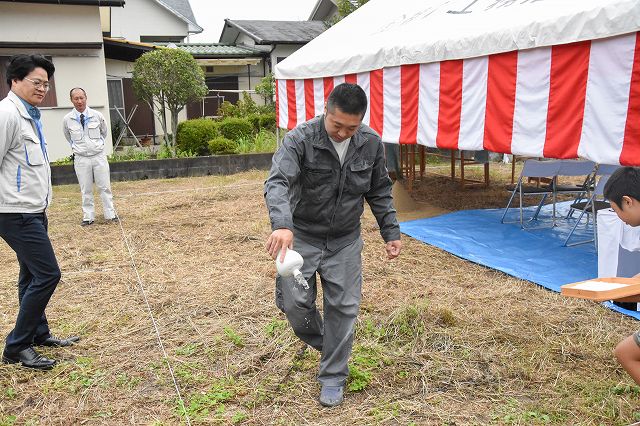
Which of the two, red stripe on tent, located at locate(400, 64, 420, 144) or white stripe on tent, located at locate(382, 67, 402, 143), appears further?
white stripe on tent, located at locate(382, 67, 402, 143)

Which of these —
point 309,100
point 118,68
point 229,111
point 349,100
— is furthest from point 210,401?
point 118,68

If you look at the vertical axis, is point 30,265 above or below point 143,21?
below

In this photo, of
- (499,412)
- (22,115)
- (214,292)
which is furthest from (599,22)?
(22,115)

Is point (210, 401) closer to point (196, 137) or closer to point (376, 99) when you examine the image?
point (376, 99)

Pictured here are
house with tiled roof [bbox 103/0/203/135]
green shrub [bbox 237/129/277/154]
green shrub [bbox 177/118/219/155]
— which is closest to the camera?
green shrub [bbox 177/118/219/155]

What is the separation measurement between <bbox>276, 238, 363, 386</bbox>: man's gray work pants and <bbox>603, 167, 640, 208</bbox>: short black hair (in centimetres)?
120

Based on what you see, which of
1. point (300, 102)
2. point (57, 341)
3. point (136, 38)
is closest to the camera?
point (57, 341)

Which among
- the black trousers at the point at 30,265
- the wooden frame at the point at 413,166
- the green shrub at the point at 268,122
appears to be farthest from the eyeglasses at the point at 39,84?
the green shrub at the point at 268,122

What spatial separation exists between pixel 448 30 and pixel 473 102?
0.85 metres

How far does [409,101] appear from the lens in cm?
604

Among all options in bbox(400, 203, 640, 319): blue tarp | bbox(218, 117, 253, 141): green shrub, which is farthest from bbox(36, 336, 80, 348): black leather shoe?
bbox(218, 117, 253, 141): green shrub

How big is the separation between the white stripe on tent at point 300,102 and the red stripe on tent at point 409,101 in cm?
242

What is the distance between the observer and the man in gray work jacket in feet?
8.29

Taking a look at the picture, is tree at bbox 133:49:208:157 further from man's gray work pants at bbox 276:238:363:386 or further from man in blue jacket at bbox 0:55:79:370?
man's gray work pants at bbox 276:238:363:386
